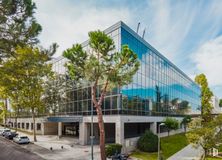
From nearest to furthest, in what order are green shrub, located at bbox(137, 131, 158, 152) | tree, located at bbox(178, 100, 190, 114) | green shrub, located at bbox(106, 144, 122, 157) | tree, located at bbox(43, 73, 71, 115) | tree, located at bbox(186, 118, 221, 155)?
1. tree, located at bbox(186, 118, 221, 155)
2. green shrub, located at bbox(106, 144, 122, 157)
3. green shrub, located at bbox(137, 131, 158, 152)
4. tree, located at bbox(43, 73, 71, 115)
5. tree, located at bbox(178, 100, 190, 114)

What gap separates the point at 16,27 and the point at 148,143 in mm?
20548

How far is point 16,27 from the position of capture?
19531 mm

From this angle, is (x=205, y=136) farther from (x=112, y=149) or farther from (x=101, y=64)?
(x=101, y=64)

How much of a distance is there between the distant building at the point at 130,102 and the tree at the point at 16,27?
12733mm

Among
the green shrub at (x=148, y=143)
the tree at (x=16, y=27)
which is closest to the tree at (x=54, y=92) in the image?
the green shrub at (x=148, y=143)

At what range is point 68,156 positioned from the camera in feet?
84.9

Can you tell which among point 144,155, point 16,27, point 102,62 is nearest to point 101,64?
point 102,62

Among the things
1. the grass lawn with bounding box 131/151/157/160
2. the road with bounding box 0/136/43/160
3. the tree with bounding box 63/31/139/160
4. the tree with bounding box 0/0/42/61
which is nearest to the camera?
the tree with bounding box 0/0/42/61

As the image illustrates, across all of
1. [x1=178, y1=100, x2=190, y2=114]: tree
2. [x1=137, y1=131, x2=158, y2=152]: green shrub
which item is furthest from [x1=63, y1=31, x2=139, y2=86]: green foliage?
[x1=178, y1=100, x2=190, y2=114]: tree

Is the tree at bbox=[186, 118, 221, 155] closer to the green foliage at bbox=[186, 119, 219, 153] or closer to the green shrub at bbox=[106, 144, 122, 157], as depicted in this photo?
the green foliage at bbox=[186, 119, 219, 153]

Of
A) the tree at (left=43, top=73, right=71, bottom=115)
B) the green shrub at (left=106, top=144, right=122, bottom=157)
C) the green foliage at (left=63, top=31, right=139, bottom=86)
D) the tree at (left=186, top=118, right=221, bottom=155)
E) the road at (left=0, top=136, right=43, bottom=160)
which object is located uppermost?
the green foliage at (left=63, top=31, right=139, bottom=86)

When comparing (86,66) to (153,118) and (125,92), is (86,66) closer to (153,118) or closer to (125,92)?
(125,92)

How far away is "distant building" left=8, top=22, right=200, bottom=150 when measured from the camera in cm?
3038

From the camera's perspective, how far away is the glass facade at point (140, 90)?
30734 mm
